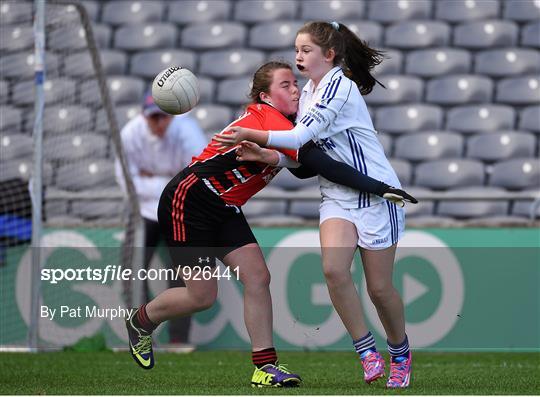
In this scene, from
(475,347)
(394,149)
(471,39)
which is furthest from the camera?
(471,39)

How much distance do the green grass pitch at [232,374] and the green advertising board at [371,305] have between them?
0.50ft

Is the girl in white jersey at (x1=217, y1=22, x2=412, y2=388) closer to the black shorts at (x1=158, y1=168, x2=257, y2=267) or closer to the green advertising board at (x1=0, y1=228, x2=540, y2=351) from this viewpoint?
the black shorts at (x1=158, y1=168, x2=257, y2=267)

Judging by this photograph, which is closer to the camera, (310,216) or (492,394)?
(492,394)

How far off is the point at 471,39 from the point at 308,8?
177 centimetres

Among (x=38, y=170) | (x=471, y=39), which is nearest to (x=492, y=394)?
(x=38, y=170)

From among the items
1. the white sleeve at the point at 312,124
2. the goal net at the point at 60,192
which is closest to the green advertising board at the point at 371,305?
the goal net at the point at 60,192

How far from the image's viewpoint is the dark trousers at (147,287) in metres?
9.05

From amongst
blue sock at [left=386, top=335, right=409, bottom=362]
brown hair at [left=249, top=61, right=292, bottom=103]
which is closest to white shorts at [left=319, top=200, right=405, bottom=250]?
blue sock at [left=386, top=335, right=409, bottom=362]

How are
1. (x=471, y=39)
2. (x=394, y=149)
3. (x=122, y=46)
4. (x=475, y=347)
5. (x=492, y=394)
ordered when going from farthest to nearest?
(x=122, y=46) < (x=471, y=39) < (x=394, y=149) < (x=475, y=347) < (x=492, y=394)

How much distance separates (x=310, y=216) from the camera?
10266 millimetres

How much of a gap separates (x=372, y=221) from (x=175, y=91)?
120 centimetres

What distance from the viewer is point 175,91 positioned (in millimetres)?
5941

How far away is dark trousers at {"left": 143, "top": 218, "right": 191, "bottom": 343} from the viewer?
9.05 meters

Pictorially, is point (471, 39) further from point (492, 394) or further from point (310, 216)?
point (492, 394)
